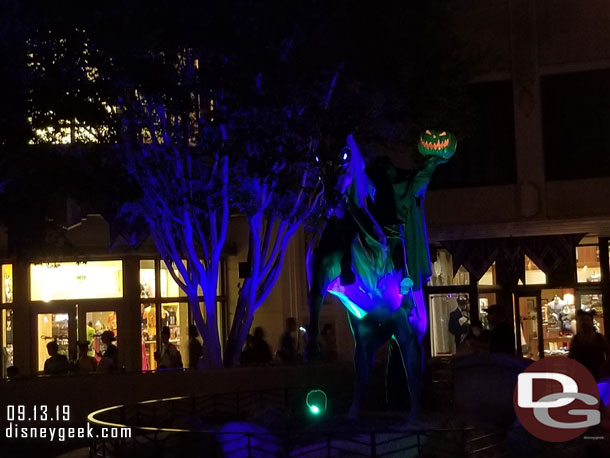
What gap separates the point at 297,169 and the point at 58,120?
4350mm

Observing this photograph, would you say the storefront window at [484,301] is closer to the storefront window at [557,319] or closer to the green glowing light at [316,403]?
the storefront window at [557,319]

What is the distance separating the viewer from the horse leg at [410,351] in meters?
10.7

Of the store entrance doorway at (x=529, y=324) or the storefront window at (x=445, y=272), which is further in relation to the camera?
the storefront window at (x=445, y=272)

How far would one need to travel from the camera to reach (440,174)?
2477 centimetres

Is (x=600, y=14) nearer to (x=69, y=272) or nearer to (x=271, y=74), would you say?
(x=271, y=74)

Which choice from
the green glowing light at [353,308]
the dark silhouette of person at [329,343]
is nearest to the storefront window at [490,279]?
the dark silhouette of person at [329,343]

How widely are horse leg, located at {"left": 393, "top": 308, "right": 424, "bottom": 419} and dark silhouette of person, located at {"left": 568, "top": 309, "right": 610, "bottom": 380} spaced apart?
11.5 feet

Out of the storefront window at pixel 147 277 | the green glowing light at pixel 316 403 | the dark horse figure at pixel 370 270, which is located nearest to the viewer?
the dark horse figure at pixel 370 270

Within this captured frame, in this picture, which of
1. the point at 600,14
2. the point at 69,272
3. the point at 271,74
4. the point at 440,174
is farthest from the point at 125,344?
the point at 600,14

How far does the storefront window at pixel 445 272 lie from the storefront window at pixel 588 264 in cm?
269

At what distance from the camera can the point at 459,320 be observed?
25.0 metres

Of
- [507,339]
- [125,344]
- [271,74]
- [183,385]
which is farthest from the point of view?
[125,344]

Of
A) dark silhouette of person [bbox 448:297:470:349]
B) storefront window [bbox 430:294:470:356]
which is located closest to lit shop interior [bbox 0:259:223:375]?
storefront window [bbox 430:294:470:356]

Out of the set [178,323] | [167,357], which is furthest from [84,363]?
[178,323]
